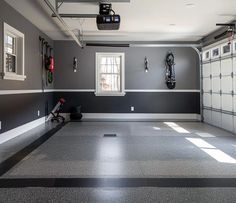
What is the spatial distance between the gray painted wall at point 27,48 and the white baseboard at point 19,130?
3.07 feet

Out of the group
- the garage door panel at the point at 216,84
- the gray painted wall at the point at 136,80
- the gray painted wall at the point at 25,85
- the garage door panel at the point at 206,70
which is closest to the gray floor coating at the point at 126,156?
the gray painted wall at the point at 25,85

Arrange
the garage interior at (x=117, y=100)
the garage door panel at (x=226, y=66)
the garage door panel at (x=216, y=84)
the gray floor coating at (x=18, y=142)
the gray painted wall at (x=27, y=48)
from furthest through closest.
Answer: the garage door panel at (x=216, y=84) < the garage door panel at (x=226, y=66) < the gray painted wall at (x=27, y=48) < the gray floor coating at (x=18, y=142) < the garage interior at (x=117, y=100)

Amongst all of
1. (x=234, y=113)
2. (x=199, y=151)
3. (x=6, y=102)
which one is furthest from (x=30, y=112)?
(x=234, y=113)

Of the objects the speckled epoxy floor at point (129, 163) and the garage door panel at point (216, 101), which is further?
the garage door panel at point (216, 101)

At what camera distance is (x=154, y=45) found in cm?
1041

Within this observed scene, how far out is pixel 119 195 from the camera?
296cm

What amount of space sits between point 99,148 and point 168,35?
546 centimetres

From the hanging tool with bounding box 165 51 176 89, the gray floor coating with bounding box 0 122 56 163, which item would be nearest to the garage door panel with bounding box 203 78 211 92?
the hanging tool with bounding box 165 51 176 89

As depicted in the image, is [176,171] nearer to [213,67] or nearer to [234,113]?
[234,113]

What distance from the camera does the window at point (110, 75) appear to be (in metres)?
10.6

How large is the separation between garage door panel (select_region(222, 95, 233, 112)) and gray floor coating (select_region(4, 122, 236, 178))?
2.53 ft

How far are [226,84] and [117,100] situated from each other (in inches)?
161

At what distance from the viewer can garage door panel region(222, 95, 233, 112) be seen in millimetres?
7434

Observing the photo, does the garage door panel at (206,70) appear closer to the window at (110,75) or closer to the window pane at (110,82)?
the window at (110,75)
